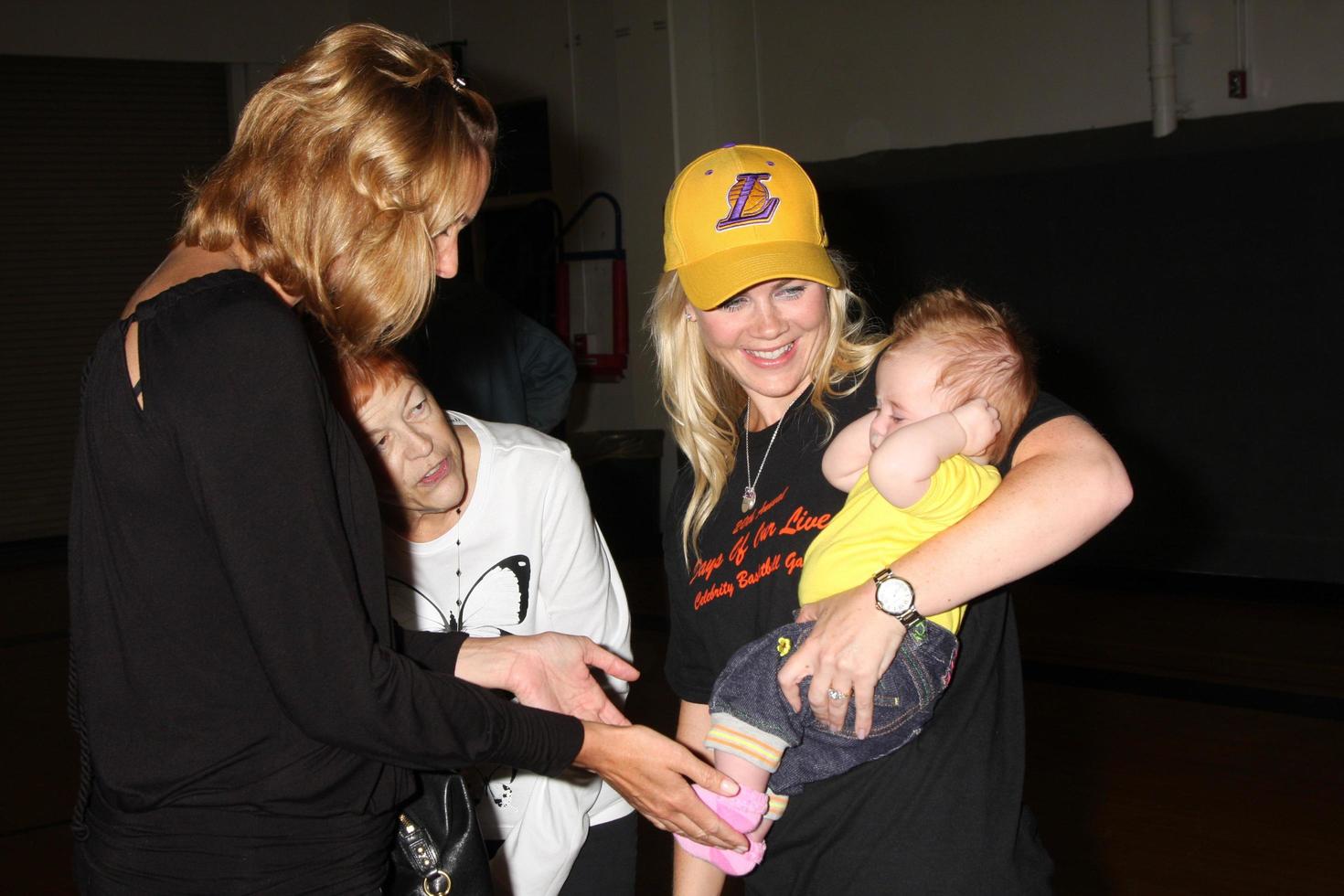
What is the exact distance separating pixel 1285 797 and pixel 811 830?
2.93 metres

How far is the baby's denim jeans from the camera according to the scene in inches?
55.2

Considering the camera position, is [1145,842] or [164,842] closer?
[164,842]

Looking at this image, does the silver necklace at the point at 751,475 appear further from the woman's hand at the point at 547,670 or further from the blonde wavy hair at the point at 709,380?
the woman's hand at the point at 547,670

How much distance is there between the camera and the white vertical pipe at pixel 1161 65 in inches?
226

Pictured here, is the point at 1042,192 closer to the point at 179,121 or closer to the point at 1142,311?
the point at 1142,311

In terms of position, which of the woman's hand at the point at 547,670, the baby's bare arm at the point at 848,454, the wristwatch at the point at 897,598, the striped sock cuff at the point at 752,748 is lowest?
the striped sock cuff at the point at 752,748

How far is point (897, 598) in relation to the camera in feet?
4.42

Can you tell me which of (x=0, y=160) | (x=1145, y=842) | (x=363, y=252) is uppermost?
(x=0, y=160)

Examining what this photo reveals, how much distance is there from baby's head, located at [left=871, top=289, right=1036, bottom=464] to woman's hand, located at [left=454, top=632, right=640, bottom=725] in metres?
0.58

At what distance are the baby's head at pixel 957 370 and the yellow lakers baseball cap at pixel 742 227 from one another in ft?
0.60

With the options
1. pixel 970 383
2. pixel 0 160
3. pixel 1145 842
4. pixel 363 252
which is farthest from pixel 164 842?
pixel 0 160

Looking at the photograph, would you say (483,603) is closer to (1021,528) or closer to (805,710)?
(805,710)

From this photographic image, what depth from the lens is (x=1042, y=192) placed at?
631 cm

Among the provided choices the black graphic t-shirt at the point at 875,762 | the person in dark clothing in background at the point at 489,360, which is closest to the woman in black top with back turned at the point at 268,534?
the black graphic t-shirt at the point at 875,762
